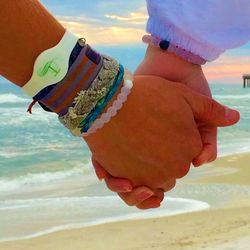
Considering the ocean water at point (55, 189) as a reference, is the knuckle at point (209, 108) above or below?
above

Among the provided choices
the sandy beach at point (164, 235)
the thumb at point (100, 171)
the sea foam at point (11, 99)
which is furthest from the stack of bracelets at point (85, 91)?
the sea foam at point (11, 99)

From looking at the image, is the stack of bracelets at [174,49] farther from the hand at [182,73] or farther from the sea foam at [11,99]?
the sea foam at [11,99]

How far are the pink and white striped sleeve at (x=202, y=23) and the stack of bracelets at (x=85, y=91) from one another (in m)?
0.20

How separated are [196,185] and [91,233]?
86.8 inches

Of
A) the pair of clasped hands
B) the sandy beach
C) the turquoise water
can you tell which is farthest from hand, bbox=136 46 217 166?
the turquoise water

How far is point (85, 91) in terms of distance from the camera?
5.60 feet

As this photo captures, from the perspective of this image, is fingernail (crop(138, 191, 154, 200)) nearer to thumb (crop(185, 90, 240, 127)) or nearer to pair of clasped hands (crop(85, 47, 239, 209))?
pair of clasped hands (crop(85, 47, 239, 209))

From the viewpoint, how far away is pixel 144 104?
5.85 ft

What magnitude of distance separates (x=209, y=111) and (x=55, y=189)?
578cm

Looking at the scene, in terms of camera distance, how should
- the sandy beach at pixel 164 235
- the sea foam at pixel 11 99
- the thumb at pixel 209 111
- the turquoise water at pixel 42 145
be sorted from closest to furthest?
1. the thumb at pixel 209 111
2. the sandy beach at pixel 164 235
3. the turquoise water at pixel 42 145
4. the sea foam at pixel 11 99

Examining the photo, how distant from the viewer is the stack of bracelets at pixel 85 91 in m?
1.70

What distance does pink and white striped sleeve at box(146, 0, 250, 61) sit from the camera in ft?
6.00

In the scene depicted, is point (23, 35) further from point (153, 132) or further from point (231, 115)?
point (231, 115)

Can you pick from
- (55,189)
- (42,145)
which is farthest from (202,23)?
(42,145)
